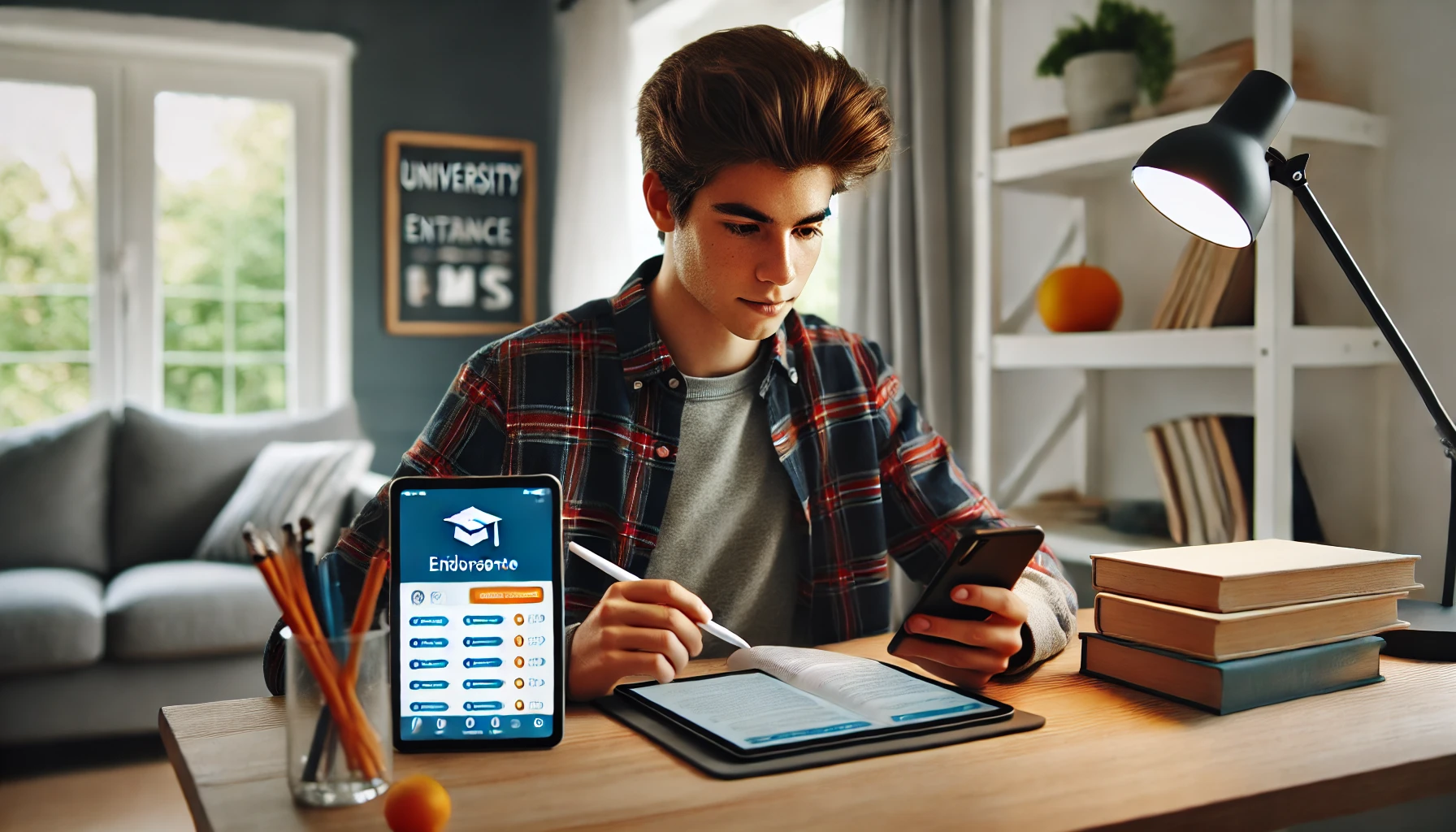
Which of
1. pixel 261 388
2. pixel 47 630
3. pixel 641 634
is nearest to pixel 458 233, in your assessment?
pixel 261 388

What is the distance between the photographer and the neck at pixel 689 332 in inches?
53.2

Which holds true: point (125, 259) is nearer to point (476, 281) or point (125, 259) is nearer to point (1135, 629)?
point (476, 281)

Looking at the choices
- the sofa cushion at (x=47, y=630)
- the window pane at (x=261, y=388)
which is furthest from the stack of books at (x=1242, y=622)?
the window pane at (x=261, y=388)

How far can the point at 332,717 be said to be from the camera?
2.32ft

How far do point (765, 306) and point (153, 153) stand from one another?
11.4 ft

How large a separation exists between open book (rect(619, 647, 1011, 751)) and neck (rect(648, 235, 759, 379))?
45 centimetres

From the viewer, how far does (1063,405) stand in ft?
7.38

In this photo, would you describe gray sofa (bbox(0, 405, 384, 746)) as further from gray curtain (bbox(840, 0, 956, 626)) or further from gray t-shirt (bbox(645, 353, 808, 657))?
gray t-shirt (bbox(645, 353, 808, 657))

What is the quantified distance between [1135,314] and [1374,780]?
1.38 m

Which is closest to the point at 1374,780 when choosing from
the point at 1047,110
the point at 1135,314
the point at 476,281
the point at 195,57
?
the point at 1135,314

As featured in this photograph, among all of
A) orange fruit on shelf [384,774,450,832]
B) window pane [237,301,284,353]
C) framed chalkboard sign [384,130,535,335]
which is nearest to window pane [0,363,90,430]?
window pane [237,301,284,353]

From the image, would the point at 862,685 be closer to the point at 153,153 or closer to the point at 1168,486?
the point at 1168,486

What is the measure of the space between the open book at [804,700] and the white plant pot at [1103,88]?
1.21 meters

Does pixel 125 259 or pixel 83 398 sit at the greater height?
pixel 125 259
